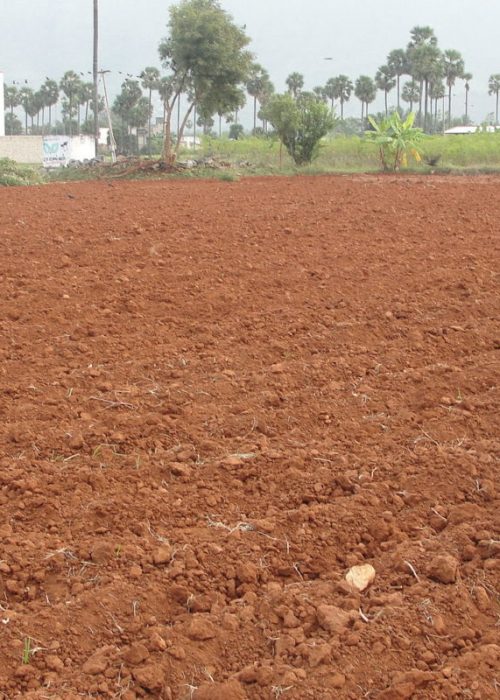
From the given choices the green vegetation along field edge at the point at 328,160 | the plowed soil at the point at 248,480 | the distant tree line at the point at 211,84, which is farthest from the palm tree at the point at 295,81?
the plowed soil at the point at 248,480

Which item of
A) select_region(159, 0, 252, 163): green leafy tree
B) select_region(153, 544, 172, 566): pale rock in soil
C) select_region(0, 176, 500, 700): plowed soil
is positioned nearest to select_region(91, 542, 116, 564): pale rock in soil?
select_region(0, 176, 500, 700): plowed soil

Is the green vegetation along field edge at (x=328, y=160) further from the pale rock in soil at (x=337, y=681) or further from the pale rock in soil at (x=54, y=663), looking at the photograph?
the pale rock in soil at (x=337, y=681)

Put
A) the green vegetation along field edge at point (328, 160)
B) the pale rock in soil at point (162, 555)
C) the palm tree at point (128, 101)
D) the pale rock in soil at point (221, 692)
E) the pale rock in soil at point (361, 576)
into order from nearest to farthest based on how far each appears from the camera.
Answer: the pale rock in soil at point (221, 692) < the pale rock in soil at point (361, 576) < the pale rock in soil at point (162, 555) < the green vegetation along field edge at point (328, 160) < the palm tree at point (128, 101)

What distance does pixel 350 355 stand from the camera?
6.38 m

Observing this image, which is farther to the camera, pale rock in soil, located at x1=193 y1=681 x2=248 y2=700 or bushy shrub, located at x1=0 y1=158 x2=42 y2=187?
bushy shrub, located at x1=0 y1=158 x2=42 y2=187

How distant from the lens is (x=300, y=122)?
98.4ft

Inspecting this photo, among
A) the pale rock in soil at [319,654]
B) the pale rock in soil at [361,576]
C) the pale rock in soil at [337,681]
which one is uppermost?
the pale rock in soil at [361,576]

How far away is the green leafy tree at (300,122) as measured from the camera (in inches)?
1164

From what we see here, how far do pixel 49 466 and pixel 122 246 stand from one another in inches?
246

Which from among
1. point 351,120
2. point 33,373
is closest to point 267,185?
point 33,373

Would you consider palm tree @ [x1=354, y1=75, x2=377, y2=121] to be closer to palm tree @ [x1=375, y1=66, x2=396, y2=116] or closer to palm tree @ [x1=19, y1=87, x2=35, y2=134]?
palm tree @ [x1=375, y1=66, x2=396, y2=116]

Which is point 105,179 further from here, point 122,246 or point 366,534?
point 366,534

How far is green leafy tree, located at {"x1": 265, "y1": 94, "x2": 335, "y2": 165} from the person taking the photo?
29.6 m

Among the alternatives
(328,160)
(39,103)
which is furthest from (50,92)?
(328,160)
